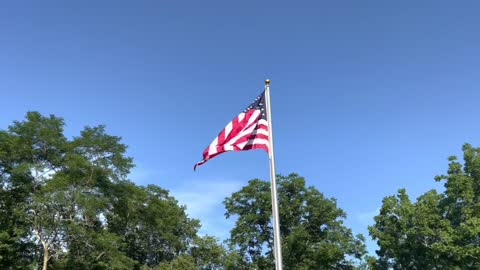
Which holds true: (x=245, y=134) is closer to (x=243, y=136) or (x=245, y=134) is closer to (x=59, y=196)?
(x=243, y=136)

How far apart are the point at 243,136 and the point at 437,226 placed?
31.8m

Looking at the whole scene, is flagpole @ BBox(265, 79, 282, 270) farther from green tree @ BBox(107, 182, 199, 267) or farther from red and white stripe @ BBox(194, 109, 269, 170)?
green tree @ BBox(107, 182, 199, 267)

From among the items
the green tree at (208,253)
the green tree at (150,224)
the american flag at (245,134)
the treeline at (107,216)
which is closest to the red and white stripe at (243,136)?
the american flag at (245,134)

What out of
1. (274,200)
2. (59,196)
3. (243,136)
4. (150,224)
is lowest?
(274,200)

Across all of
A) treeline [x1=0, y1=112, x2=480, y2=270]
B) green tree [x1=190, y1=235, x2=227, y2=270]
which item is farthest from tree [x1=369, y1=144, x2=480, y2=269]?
green tree [x1=190, y1=235, x2=227, y2=270]

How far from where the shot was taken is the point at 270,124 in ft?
43.7

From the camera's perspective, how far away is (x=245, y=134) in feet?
44.6

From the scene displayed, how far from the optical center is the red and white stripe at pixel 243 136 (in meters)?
13.3

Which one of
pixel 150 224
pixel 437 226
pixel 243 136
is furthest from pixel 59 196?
pixel 437 226

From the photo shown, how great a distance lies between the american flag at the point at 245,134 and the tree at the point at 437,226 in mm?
29377

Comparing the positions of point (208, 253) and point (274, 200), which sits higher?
point (208, 253)

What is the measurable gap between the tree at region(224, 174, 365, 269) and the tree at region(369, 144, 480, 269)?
503 centimetres

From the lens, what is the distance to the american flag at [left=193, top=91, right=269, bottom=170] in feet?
43.8

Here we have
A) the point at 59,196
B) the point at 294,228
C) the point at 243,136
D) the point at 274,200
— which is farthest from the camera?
the point at 294,228
